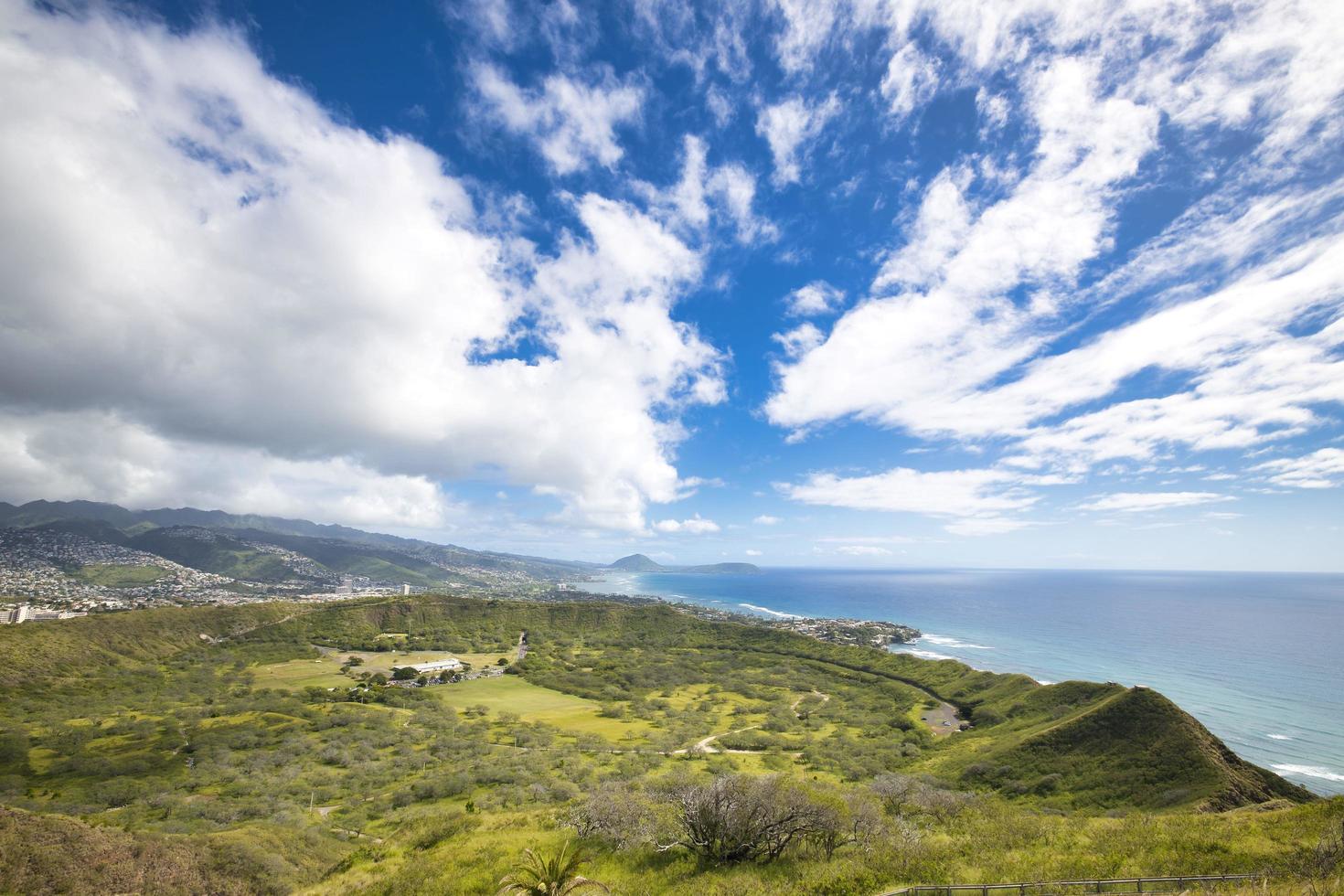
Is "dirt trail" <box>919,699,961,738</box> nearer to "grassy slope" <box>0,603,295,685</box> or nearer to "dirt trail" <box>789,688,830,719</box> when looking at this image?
"dirt trail" <box>789,688,830,719</box>

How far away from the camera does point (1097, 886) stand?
16828 mm

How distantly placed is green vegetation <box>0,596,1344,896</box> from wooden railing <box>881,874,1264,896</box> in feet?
4.87

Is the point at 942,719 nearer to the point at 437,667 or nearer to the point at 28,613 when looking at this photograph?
the point at 437,667

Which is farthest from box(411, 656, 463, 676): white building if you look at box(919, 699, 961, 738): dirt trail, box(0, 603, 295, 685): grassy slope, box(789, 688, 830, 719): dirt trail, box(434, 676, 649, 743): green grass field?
box(919, 699, 961, 738): dirt trail

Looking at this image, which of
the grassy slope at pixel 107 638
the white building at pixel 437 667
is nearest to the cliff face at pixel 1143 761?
the white building at pixel 437 667

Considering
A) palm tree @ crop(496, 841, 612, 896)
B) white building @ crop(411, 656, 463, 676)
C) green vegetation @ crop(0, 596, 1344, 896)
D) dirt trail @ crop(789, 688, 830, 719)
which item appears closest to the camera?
palm tree @ crop(496, 841, 612, 896)

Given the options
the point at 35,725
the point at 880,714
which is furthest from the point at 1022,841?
the point at 35,725

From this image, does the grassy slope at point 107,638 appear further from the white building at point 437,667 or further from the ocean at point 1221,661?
the ocean at point 1221,661

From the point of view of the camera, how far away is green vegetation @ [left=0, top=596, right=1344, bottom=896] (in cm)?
2320

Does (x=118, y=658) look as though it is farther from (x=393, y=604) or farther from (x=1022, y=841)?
(x=1022, y=841)

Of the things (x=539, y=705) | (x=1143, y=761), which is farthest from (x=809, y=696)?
(x=1143, y=761)

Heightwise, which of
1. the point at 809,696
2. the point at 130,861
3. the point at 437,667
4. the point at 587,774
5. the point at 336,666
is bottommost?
the point at 336,666

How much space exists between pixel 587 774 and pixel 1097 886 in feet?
148

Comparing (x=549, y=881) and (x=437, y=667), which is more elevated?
(x=549, y=881)
